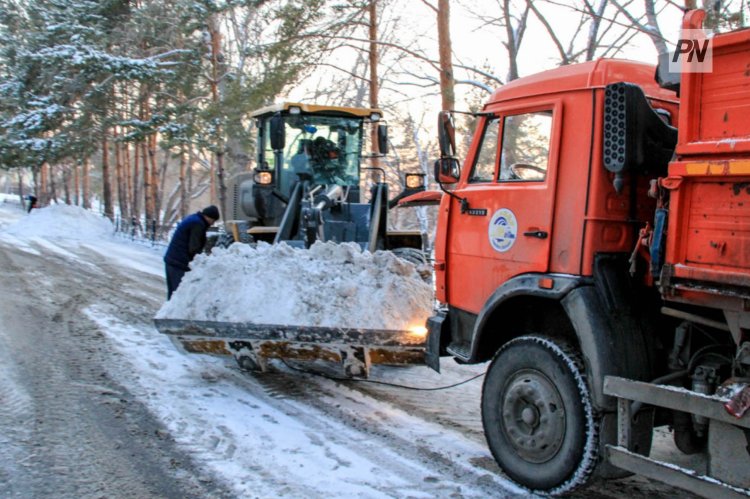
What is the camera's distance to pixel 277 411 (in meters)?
5.56

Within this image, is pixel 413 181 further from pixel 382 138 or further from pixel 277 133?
pixel 277 133

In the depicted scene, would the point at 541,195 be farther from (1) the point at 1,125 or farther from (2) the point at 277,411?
(1) the point at 1,125

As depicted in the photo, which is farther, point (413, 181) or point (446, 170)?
point (413, 181)

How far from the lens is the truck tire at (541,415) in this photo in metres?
3.84

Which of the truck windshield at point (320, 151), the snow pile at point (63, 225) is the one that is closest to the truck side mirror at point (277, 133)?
the truck windshield at point (320, 151)

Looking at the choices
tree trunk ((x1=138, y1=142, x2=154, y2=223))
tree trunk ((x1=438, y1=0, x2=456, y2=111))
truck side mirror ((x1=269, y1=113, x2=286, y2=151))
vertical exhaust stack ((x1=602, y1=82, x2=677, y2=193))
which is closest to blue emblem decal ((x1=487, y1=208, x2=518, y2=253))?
vertical exhaust stack ((x1=602, y1=82, x2=677, y2=193))

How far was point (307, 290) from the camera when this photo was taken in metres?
5.89

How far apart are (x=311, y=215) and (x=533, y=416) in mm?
4848

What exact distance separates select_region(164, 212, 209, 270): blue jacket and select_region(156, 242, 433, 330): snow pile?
1844 millimetres

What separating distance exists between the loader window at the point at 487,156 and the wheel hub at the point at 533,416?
59.0 inches

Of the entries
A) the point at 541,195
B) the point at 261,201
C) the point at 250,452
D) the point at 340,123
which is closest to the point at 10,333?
the point at 261,201

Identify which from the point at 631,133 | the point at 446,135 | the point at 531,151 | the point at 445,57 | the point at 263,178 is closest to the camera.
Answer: the point at 631,133

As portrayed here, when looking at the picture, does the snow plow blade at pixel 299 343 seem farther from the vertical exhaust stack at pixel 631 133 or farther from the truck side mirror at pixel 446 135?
the vertical exhaust stack at pixel 631 133

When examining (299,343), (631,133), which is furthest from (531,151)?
(299,343)
